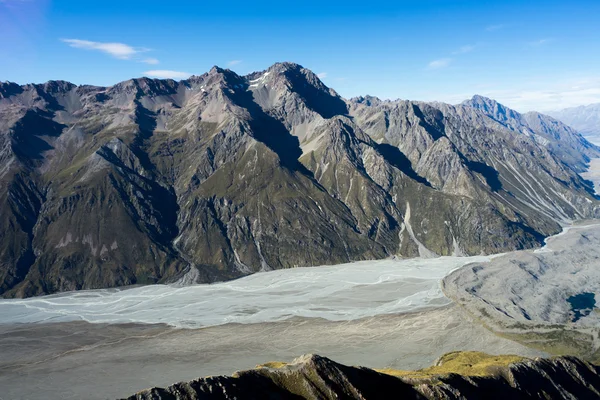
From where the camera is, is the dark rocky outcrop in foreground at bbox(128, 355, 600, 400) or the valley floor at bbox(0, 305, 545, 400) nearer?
the dark rocky outcrop in foreground at bbox(128, 355, 600, 400)

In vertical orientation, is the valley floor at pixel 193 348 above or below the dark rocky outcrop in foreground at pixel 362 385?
below

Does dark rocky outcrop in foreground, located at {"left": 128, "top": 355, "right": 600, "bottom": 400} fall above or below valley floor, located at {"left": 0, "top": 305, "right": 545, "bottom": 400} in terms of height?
above

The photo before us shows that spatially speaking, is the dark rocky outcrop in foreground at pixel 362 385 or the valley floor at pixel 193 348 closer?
the dark rocky outcrop in foreground at pixel 362 385

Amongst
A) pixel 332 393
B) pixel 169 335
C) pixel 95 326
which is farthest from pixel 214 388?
pixel 95 326

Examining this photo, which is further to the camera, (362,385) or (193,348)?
(193,348)
